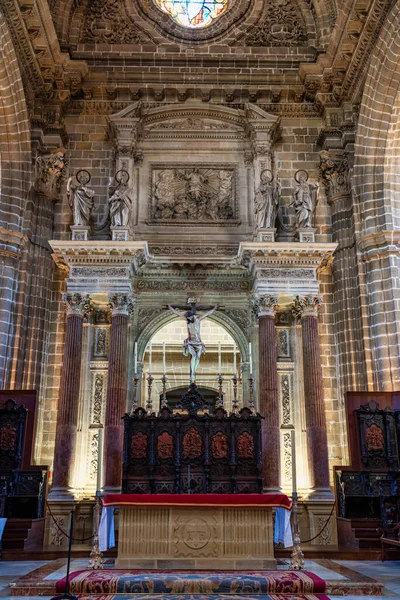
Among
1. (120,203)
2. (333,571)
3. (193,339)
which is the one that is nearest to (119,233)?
(120,203)

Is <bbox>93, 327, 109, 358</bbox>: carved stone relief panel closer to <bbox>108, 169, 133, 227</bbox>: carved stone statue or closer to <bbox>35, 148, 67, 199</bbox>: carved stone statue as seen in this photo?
<bbox>108, 169, 133, 227</bbox>: carved stone statue

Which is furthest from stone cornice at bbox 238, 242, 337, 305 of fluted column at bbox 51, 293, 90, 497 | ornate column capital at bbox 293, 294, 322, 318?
fluted column at bbox 51, 293, 90, 497

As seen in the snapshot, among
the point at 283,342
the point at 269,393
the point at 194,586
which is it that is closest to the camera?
the point at 194,586

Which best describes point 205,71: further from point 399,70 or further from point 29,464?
point 29,464

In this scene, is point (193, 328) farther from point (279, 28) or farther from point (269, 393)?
point (279, 28)

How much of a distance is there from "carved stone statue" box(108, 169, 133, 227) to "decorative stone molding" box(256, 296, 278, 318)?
3.61 meters

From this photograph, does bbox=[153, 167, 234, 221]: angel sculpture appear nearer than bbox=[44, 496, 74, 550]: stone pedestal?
No

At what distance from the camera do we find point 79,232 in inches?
558

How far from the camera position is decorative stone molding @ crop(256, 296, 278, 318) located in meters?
13.7

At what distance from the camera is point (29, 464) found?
41.4 feet

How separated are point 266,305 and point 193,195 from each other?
3722 millimetres

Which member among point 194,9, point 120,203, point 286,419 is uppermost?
point 194,9

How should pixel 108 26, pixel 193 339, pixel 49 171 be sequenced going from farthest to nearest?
pixel 108 26, pixel 49 171, pixel 193 339

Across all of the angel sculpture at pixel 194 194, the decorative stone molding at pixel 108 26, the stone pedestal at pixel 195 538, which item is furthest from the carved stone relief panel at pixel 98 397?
the decorative stone molding at pixel 108 26
